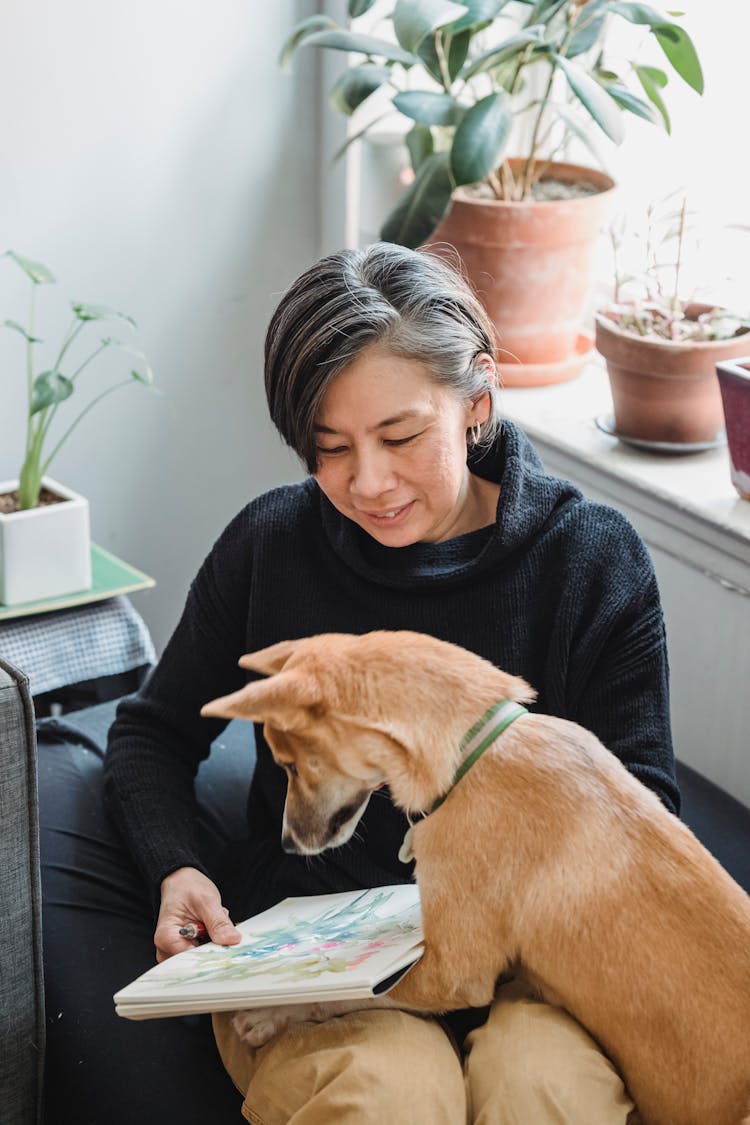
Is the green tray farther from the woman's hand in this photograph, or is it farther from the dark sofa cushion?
the dark sofa cushion

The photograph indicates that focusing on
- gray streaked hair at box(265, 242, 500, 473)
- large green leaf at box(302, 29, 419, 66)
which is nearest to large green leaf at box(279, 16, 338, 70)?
large green leaf at box(302, 29, 419, 66)

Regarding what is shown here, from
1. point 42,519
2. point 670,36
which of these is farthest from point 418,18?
point 42,519

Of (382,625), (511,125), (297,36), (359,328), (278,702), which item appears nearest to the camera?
(278,702)

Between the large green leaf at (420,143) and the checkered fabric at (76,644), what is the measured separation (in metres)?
1.01

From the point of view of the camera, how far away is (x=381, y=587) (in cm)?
154

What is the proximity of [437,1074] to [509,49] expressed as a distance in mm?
1664

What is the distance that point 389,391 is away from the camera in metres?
1.39

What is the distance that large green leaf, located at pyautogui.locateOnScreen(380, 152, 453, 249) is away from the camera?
2252mm

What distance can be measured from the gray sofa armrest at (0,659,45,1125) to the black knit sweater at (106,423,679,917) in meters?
0.17

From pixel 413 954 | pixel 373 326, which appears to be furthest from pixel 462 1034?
pixel 373 326

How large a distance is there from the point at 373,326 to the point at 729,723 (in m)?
0.98

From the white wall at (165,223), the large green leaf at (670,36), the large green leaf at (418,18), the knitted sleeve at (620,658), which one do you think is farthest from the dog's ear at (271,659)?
the white wall at (165,223)

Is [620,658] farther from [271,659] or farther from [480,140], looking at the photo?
[480,140]

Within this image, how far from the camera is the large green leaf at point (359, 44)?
87.9 inches
